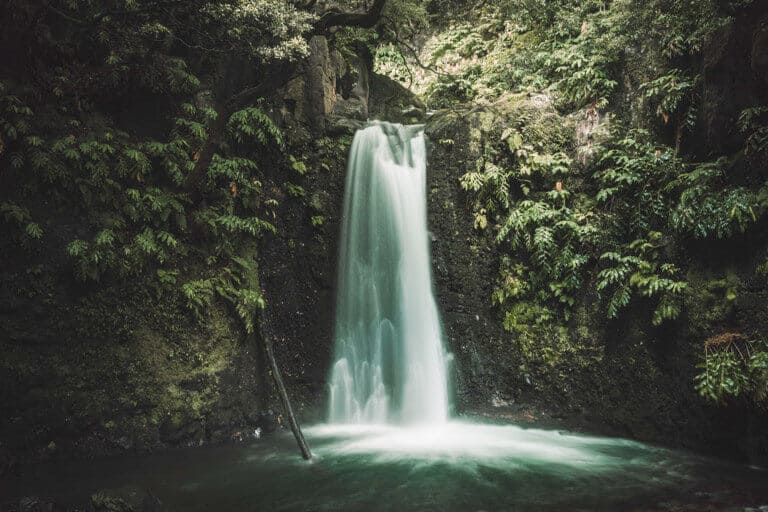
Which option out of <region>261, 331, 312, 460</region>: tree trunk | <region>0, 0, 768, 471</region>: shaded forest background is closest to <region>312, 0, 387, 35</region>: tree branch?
<region>0, 0, 768, 471</region>: shaded forest background

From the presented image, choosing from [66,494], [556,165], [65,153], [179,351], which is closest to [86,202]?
[65,153]

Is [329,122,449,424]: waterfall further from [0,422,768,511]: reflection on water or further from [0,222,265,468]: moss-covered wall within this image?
[0,222,265,468]: moss-covered wall

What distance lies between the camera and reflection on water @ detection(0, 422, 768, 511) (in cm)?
477

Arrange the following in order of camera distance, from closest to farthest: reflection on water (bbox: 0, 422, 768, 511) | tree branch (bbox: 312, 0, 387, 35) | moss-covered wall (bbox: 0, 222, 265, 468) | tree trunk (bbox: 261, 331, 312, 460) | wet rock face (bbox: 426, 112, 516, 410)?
reflection on water (bbox: 0, 422, 768, 511) → moss-covered wall (bbox: 0, 222, 265, 468) → tree trunk (bbox: 261, 331, 312, 460) → wet rock face (bbox: 426, 112, 516, 410) → tree branch (bbox: 312, 0, 387, 35)

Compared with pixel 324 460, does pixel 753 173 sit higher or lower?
higher

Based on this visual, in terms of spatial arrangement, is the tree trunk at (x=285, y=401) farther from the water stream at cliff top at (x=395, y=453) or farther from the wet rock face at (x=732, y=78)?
the wet rock face at (x=732, y=78)

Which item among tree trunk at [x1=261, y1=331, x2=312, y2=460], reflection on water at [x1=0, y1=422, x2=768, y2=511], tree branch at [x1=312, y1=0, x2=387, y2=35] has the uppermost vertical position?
tree branch at [x1=312, y1=0, x2=387, y2=35]

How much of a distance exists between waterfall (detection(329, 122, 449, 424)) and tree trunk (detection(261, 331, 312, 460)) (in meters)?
1.30

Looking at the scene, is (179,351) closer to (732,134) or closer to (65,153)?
(65,153)

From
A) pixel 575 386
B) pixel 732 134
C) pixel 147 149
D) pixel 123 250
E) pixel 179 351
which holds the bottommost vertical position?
pixel 575 386

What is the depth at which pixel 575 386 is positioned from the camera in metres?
7.57

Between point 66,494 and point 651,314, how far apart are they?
8.19 metres

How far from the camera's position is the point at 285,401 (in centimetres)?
716

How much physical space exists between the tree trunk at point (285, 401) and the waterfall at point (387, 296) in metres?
1.30
